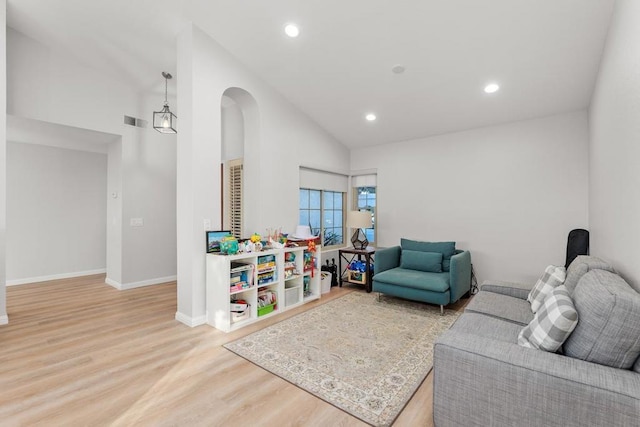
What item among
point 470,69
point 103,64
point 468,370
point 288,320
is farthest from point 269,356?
point 103,64

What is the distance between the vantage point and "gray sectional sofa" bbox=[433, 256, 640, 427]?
1.27m

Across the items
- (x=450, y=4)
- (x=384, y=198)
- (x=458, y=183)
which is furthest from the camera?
(x=384, y=198)

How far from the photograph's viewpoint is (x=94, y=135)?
4605 millimetres

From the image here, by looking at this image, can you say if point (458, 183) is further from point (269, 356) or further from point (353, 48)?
point (269, 356)

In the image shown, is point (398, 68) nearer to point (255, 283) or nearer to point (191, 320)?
point (255, 283)

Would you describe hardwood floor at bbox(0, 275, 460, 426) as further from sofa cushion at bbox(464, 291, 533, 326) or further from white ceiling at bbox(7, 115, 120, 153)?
white ceiling at bbox(7, 115, 120, 153)

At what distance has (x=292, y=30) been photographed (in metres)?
3.11

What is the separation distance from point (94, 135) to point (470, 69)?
5.28m

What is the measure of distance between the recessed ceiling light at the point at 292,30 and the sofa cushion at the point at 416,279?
3020 mm

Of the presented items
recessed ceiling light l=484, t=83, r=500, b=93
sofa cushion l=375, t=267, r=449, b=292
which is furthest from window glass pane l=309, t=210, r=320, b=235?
recessed ceiling light l=484, t=83, r=500, b=93

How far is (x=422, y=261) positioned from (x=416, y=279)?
53 cm

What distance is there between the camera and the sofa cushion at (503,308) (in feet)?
7.64

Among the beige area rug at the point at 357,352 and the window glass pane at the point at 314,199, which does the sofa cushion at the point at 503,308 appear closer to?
the beige area rug at the point at 357,352

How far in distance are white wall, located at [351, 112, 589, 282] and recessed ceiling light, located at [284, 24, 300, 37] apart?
2681 mm
